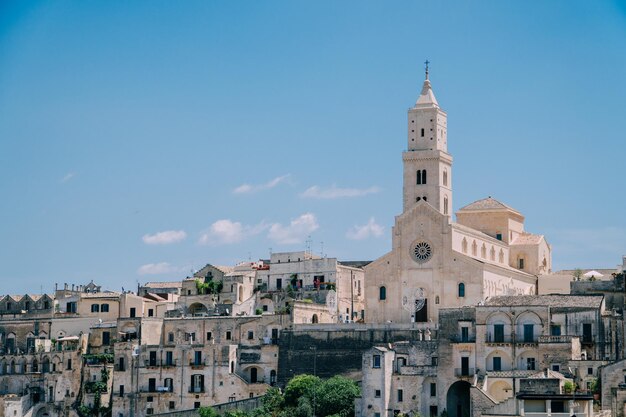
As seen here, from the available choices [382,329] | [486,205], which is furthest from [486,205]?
[382,329]

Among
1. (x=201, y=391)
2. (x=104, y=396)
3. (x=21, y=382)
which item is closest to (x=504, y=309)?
(x=201, y=391)

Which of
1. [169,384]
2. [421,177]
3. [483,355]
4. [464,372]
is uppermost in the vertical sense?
[421,177]

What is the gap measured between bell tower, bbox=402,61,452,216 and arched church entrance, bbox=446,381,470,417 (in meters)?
18.0

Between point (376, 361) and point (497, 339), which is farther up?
point (497, 339)

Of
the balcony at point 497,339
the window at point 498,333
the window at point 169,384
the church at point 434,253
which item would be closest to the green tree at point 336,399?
the balcony at point 497,339

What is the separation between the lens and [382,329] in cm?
Result: 8500

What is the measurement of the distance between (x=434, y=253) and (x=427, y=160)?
7303 mm

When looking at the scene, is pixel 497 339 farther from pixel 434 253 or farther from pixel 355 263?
pixel 355 263

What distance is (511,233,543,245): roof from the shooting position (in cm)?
9844

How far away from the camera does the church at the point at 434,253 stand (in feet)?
289

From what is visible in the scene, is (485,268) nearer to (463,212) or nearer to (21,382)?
(463,212)

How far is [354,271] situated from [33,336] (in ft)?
70.4

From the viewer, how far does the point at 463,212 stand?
99.7m

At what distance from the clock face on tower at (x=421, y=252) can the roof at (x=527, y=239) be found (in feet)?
36.6
